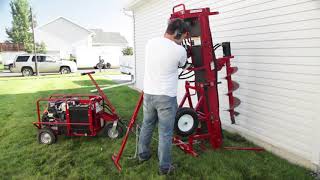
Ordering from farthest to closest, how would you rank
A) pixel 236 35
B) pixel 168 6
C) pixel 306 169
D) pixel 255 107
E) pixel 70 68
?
1. pixel 70 68
2. pixel 168 6
3. pixel 236 35
4. pixel 255 107
5. pixel 306 169

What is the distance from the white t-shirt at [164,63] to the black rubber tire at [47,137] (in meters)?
2.34

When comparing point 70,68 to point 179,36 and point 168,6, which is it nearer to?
point 168,6

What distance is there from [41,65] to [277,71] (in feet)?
61.6

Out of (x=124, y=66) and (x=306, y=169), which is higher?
(x=124, y=66)

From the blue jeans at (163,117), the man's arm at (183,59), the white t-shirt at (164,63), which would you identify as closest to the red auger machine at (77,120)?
the blue jeans at (163,117)

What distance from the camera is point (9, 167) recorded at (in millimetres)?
4223

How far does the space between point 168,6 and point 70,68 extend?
48.4ft

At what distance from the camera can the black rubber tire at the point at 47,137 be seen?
5.13 metres

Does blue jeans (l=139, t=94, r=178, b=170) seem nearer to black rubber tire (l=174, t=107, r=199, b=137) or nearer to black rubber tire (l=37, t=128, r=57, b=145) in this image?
black rubber tire (l=174, t=107, r=199, b=137)

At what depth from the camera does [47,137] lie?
516 cm

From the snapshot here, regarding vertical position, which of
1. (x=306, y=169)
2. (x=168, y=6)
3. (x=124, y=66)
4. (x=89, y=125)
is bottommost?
(x=306, y=169)

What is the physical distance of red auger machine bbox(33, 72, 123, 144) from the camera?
511 cm

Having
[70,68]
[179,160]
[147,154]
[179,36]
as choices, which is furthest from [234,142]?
[70,68]

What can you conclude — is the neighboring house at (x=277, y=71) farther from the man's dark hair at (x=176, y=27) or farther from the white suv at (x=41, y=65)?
the white suv at (x=41, y=65)
